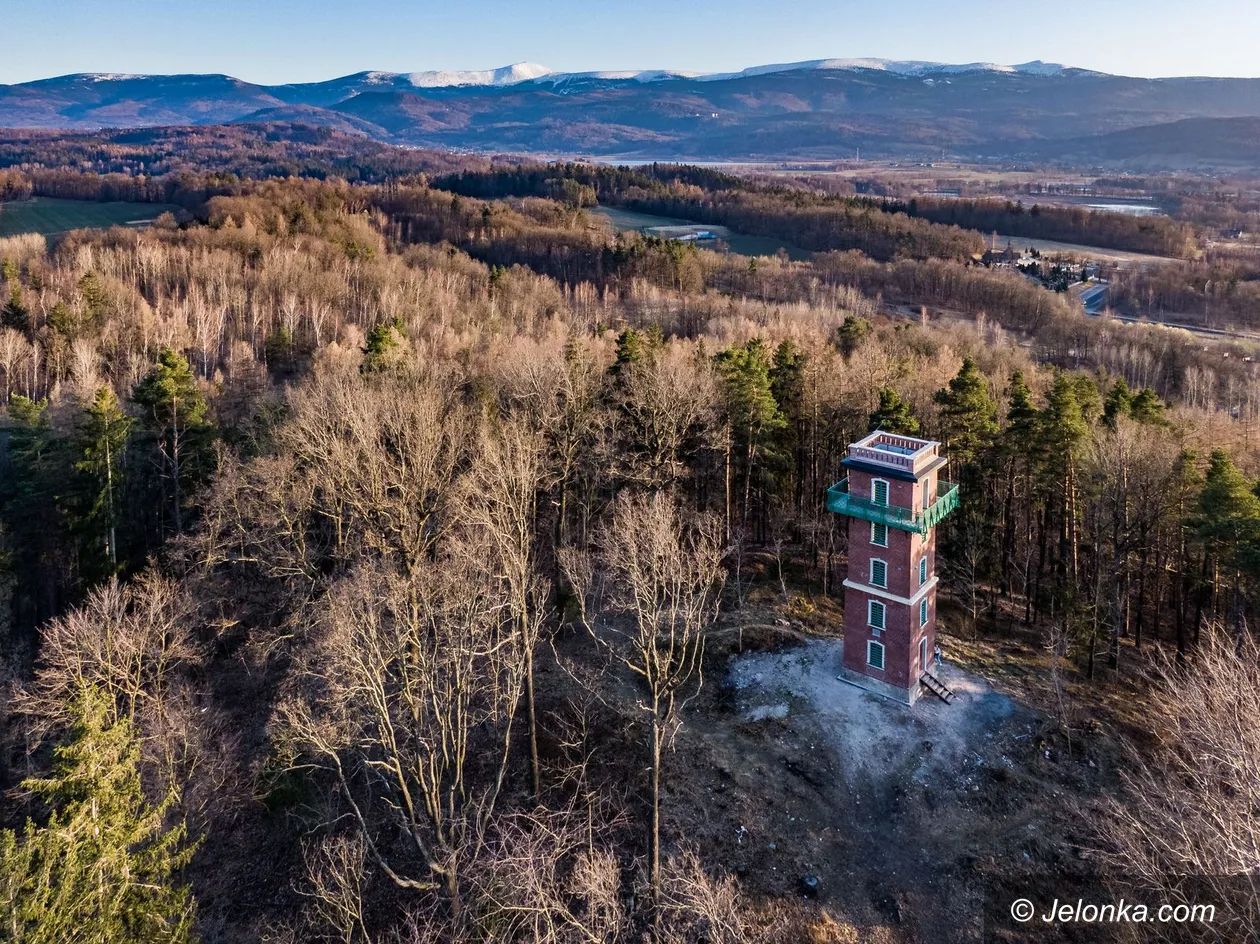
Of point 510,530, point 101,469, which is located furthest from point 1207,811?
point 101,469

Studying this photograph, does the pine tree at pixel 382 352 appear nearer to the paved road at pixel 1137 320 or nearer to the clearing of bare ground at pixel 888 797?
the clearing of bare ground at pixel 888 797

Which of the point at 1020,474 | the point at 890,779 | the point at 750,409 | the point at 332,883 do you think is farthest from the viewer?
the point at 1020,474

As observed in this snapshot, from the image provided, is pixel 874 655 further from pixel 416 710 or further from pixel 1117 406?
pixel 1117 406

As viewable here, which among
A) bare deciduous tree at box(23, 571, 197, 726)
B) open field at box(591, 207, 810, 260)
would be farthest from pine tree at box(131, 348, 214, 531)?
open field at box(591, 207, 810, 260)

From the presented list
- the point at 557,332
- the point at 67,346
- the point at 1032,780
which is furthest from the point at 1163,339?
the point at 67,346

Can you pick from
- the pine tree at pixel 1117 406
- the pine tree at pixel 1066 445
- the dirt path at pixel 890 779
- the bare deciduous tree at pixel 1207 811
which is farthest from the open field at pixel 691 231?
the bare deciduous tree at pixel 1207 811

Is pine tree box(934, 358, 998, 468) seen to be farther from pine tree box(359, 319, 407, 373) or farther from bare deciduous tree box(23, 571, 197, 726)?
bare deciduous tree box(23, 571, 197, 726)

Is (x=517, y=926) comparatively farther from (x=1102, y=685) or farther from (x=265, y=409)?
(x=265, y=409)
